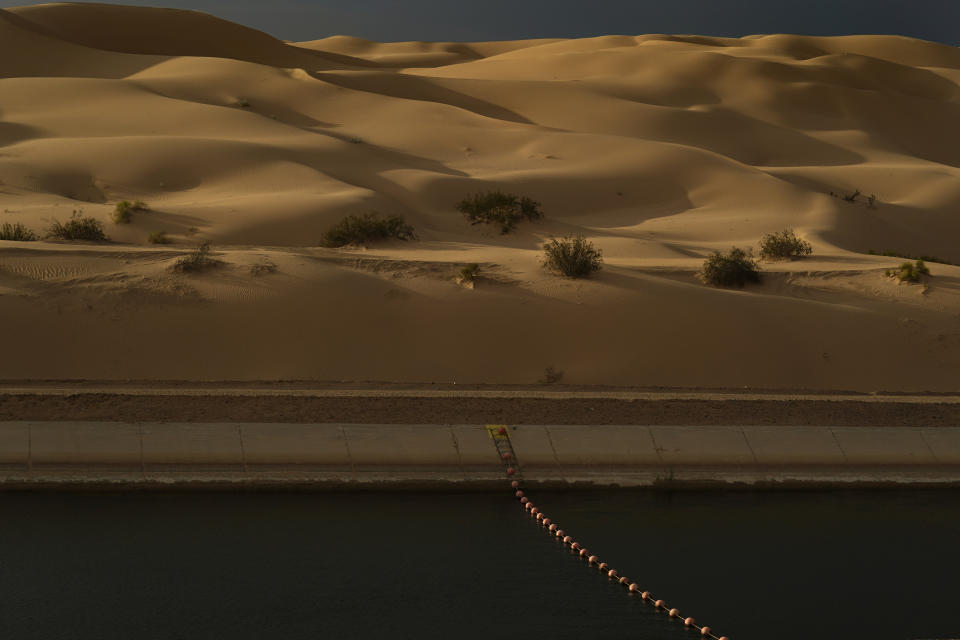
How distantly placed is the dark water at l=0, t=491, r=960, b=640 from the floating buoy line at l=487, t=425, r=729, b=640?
5.8 inches

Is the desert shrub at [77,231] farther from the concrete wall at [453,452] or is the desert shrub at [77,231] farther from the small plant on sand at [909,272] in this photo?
the small plant on sand at [909,272]

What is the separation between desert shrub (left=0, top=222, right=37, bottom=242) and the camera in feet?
96.9

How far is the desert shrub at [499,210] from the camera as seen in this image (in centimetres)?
3919

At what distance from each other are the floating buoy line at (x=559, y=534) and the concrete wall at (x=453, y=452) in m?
0.16

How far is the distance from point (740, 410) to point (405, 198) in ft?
74.0

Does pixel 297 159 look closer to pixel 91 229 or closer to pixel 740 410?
pixel 91 229

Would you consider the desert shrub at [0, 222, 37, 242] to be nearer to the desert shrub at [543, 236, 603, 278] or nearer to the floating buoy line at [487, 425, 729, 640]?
the desert shrub at [543, 236, 603, 278]

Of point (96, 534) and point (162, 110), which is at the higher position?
point (162, 110)

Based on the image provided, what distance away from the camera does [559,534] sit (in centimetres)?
1576

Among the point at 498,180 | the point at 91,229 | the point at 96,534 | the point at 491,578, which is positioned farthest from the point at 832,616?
the point at 498,180

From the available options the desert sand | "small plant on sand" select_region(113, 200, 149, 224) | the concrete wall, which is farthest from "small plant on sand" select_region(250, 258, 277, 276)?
"small plant on sand" select_region(113, 200, 149, 224)

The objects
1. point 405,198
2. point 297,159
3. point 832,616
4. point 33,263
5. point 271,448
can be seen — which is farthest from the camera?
point 297,159

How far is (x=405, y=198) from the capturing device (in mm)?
41469

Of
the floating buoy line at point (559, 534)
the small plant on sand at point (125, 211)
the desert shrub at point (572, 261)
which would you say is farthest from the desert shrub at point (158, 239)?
the floating buoy line at point (559, 534)
